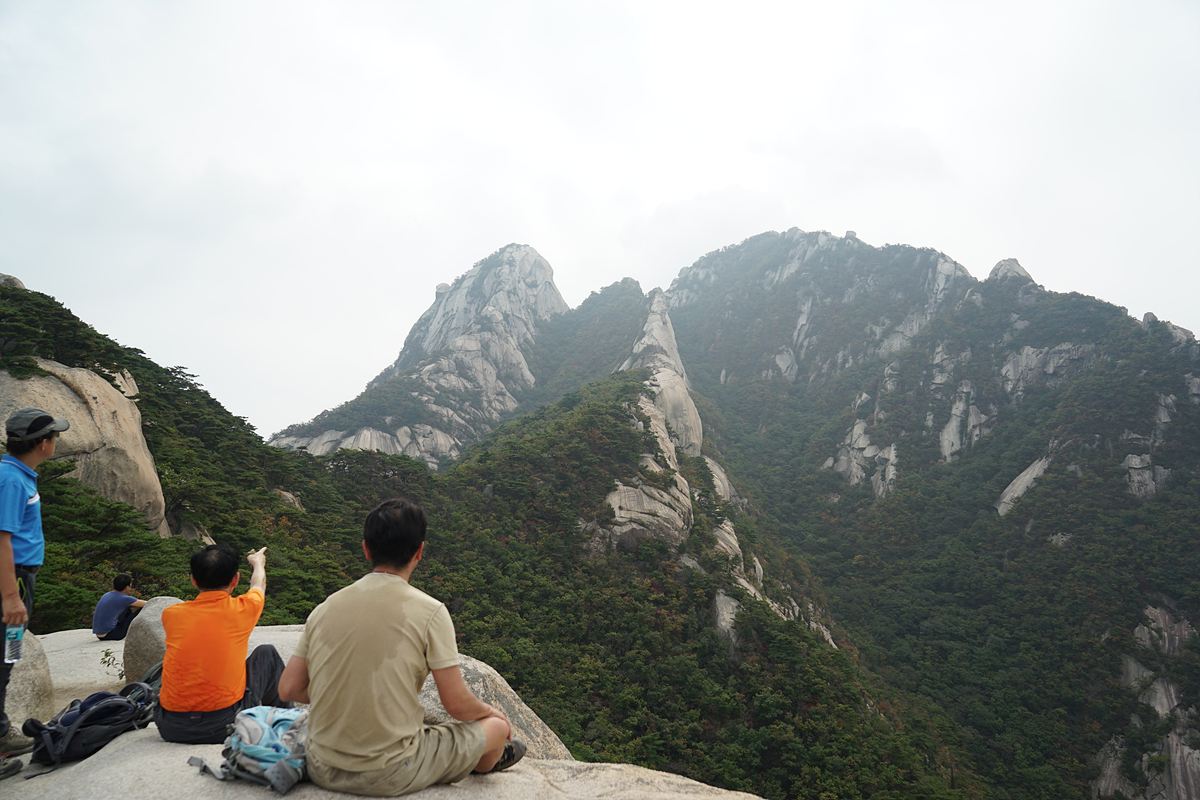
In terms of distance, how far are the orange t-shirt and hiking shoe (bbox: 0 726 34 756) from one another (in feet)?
2.50

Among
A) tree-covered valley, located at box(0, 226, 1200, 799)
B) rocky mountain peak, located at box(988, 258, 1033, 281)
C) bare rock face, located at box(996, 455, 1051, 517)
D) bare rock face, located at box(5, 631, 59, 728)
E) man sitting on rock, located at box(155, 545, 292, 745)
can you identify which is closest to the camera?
man sitting on rock, located at box(155, 545, 292, 745)

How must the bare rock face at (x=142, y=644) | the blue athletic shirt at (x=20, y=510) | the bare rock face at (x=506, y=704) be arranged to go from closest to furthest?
1. the blue athletic shirt at (x=20, y=510)
2. the bare rock face at (x=142, y=644)
3. the bare rock face at (x=506, y=704)

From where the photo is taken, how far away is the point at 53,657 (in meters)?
5.30

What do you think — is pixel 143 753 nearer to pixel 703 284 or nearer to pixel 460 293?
pixel 460 293

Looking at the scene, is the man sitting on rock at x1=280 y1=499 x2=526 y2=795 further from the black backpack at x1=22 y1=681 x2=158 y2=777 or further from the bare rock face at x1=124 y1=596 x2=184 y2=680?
the bare rock face at x1=124 y1=596 x2=184 y2=680

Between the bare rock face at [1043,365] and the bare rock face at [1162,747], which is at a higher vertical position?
the bare rock face at [1043,365]

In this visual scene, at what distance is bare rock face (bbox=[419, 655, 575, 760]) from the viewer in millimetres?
5273

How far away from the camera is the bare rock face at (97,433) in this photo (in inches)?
345

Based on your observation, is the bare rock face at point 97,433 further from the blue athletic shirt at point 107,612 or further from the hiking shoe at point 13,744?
the hiking shoe at point 13,744

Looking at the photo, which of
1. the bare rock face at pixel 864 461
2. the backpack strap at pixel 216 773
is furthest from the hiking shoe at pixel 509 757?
the bare rock face at pixel 864 461

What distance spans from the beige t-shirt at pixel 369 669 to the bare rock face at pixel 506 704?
317 cm

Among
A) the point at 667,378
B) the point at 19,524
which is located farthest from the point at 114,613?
the point at 667,378

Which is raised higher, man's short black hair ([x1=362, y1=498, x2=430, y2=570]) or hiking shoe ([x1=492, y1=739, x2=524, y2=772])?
man's short black hair ([x1=362, y1=498, x2=430, y2=570])

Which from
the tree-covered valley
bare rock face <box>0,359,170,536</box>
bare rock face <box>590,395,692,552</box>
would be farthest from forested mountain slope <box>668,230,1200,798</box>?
bare rock face <box>0,359,170,536</box>
